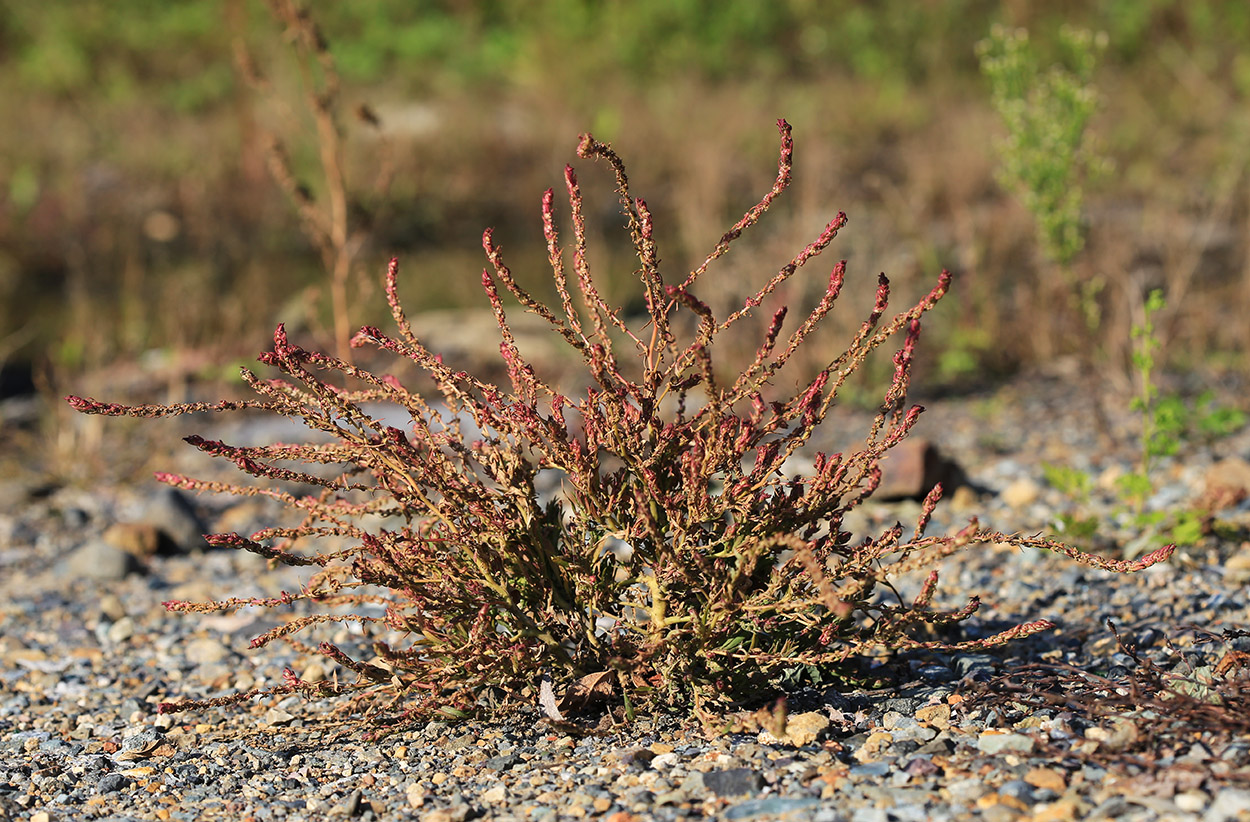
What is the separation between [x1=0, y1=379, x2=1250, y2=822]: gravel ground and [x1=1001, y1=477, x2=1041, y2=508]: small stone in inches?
9.5

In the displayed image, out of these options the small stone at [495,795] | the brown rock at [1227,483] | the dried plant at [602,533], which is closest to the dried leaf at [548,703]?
the dried plant at [602,533]

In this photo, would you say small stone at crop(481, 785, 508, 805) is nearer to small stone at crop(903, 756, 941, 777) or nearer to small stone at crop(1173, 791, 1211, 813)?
small stone at crop(903, 756, 941, 777)

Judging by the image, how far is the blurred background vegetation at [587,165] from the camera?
283 inches

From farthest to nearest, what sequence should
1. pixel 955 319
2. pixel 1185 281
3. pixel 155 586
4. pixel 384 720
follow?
pixel 955 319, pixel 1185 281, pixel 155 586, pixel 384 720

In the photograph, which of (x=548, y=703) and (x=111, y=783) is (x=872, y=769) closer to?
(x=548, y=703)

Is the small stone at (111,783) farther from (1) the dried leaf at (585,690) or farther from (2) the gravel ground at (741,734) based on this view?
(1) the dried leaf at (585,690)

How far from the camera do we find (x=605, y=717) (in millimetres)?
2631

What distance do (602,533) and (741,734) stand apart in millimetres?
508

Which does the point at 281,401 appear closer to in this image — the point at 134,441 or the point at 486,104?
the point at 134,441

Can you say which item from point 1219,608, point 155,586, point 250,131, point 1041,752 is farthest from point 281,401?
point 250,131

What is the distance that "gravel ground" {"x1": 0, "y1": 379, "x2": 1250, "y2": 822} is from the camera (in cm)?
216

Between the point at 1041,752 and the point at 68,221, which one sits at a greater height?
the point at 68,221

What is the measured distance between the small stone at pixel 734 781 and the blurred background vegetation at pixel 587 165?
323 centimetres

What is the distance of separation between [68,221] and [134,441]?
258 inches
